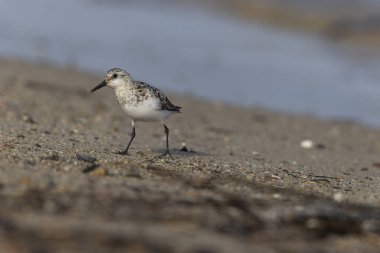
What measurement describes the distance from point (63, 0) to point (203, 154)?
1689 centimetres

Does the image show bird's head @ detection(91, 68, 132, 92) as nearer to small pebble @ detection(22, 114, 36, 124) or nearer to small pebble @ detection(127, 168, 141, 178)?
small pebble @ detection(127, 168, 141, 178)

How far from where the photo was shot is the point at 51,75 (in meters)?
14.3

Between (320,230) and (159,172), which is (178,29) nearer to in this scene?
(159,172)

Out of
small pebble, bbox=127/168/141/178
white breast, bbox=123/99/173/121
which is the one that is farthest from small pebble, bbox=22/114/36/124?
small pebble, bbox=127/168/141/178

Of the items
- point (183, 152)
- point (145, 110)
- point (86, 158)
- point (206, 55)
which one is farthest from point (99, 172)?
point (206, 55)

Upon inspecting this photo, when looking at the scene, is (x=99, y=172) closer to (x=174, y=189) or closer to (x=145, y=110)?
(x=174, y=189)

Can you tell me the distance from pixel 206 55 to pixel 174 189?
12015mm

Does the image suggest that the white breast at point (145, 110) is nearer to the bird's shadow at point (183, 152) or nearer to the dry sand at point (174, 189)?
the dry sand at point (174, 189)

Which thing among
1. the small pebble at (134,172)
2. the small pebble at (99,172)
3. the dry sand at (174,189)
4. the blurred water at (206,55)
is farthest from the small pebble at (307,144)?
the small pebble at (99,172)

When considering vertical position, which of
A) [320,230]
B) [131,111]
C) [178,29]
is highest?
[178,29]

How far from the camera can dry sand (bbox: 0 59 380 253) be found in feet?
16.2

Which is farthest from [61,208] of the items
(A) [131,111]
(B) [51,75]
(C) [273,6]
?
(C) [273,6]

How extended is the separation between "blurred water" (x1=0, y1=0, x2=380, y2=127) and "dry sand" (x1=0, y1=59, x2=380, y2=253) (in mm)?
3390

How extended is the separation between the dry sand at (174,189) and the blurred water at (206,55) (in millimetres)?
3390
